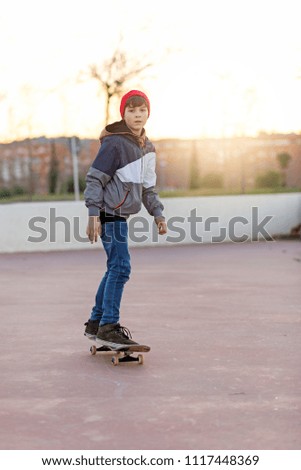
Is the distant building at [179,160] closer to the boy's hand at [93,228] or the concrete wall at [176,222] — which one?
the concrete wall at [176,222]

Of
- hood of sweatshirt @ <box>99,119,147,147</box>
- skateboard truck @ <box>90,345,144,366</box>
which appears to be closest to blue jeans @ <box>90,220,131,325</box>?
skateboard truck @ <box>90,345,144,366</box>

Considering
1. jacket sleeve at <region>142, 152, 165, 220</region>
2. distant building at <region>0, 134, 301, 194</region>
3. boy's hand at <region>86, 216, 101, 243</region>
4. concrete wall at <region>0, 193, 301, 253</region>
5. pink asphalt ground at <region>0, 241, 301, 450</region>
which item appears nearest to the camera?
pink asphalt ground at <region>0, 241, 301, 450</region>

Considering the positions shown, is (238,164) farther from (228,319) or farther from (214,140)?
(228,319)

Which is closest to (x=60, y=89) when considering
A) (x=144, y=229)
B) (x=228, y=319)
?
(x=144, y=229)

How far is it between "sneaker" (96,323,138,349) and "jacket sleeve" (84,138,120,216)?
33.9 inches

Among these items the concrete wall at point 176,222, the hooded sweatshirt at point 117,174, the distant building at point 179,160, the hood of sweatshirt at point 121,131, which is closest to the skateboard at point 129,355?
the hooded sweatshirt at point 117,174

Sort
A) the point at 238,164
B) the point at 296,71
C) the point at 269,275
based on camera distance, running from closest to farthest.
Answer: the point at 269,275
the point at 296,71
the point at 238,164

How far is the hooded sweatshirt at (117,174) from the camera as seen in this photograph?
20.9 ft

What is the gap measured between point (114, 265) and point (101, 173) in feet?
2.16

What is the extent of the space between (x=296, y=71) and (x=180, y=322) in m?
15.4

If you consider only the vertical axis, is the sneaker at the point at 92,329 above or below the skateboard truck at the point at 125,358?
above

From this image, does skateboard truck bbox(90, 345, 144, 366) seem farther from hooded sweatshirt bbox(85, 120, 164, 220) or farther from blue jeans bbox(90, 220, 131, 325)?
hooded sweatshirt bbox(85, 120, 164, 220)

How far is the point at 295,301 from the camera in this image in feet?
32.8

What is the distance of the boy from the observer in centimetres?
639
